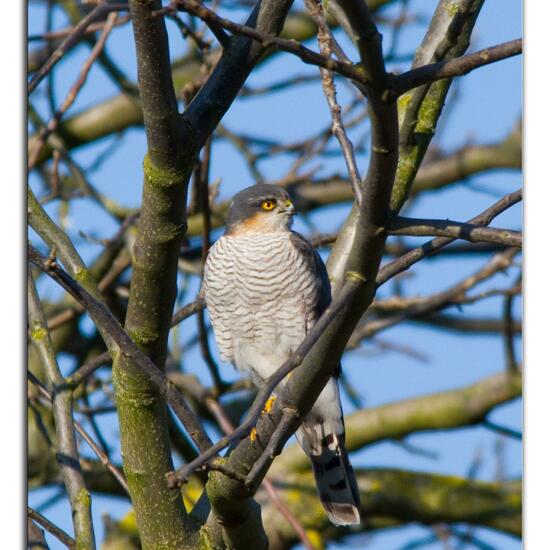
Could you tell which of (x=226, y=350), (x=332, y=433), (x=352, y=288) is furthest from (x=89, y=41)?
(x=352, y=288)

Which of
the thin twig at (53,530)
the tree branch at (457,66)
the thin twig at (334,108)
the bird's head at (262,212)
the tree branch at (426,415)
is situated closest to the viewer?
the tree branch at (457,66)

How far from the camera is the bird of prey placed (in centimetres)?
374

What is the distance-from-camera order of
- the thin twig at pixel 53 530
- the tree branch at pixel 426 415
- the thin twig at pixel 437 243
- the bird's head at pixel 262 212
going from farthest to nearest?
the tree branch at pixel 426 415 < the bird's head at pixel 262 212 < the thin twig at pixel 53 530 < the thin twig at pixel 437 243

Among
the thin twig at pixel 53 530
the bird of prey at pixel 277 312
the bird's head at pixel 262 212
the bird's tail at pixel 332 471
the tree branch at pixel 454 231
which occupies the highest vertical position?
the bird's head at pixel 262 212

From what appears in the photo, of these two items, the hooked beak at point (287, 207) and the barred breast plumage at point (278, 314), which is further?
the hooked beak at point (287, 207)

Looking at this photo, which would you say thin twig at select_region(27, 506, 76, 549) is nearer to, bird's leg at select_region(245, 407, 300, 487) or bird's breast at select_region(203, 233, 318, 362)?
bird's leg at select_region(245, 407, 300, 487)

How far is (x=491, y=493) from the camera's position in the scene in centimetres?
491

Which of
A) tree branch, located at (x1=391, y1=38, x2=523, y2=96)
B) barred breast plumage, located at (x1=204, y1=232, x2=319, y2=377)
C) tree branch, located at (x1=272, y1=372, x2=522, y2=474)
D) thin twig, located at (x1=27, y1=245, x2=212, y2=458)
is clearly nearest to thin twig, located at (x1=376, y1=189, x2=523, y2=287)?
tree branch, located at (x1=391, y1=38, x2=523, y2=96)

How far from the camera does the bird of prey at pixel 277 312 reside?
147 inches

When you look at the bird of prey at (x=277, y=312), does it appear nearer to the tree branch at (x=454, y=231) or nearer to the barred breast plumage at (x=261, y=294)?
the barred breast plumage at (x=261, y=294)

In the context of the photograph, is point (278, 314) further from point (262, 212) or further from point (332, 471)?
point (332, 471)

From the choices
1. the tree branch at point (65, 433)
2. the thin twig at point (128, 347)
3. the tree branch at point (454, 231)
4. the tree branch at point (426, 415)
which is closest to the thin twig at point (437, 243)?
the tree branch at point (454, 231)

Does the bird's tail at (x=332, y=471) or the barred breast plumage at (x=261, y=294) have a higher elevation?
the barred breast plumage at (x=261, y=294)
